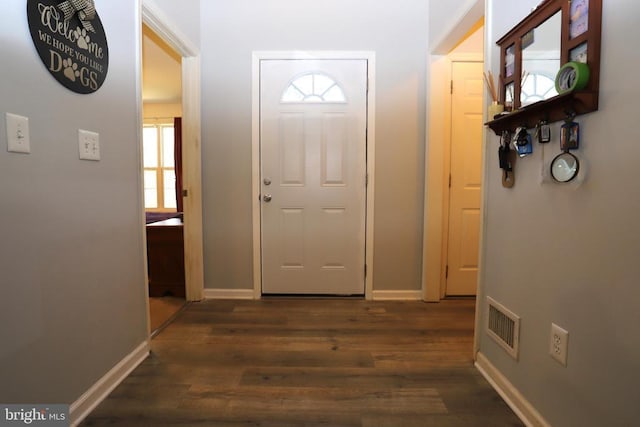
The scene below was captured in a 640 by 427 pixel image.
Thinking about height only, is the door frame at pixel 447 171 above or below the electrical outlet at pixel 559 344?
above

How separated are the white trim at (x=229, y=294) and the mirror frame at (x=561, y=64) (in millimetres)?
2203

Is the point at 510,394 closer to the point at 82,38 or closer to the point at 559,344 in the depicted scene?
the point at 559,344

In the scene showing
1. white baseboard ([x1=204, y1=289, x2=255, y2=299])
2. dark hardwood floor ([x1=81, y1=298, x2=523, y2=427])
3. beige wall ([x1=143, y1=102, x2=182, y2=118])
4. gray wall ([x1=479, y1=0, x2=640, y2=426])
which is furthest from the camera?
beige wall ([x1=143, y1=102, x2=182, y2=118])

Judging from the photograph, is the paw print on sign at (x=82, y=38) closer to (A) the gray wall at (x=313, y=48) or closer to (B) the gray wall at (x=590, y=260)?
(A) the gray wall at (x=313, y=48)

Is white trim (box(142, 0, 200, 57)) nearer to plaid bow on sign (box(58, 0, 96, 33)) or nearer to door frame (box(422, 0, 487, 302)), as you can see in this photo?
plaid bow on sign (box(58, 0, 96, 33))

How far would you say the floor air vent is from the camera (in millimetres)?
1446

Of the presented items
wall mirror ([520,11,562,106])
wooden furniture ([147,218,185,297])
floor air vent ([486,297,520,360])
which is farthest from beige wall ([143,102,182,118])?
floor air vent ([486,297,520,360])

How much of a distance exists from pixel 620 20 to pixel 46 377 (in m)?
2.20

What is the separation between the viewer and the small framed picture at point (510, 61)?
56.4 inches

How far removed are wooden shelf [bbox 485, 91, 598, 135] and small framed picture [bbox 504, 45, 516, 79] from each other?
21 cm

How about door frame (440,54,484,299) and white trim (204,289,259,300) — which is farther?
white trim (204,289,259,300)

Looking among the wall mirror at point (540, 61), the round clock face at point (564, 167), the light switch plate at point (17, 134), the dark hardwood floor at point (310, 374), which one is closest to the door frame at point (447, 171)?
the dark hardwood floor at point (310, 374)

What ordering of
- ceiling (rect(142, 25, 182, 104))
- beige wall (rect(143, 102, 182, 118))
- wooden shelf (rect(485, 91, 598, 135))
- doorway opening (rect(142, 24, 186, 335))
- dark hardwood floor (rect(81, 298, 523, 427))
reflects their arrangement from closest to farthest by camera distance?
wooden shelf (rect(485, 91, 598, 135)), dark hardwood floor (rect(81, 298, 523, 427)), doorway opening (rect(142, 24, 186, 335)), ceiling (rect(142, 25, 182, 104)), beige wall (rect(143, 102, 182, 118))

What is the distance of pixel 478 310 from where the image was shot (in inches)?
69.9
